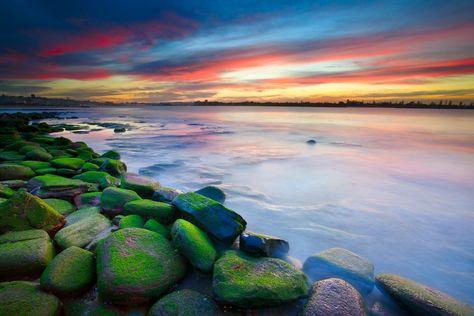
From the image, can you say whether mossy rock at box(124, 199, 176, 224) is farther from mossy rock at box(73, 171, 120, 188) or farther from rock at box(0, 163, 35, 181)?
rock at box(0, 163, 35, 181)

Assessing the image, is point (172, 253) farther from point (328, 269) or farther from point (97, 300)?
point (328, 269)

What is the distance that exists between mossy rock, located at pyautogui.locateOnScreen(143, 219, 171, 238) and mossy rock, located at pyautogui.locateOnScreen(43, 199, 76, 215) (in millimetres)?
1507

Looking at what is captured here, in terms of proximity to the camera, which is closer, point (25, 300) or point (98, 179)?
point (25, 300)

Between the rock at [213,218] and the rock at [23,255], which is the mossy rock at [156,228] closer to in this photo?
the rock at [213,218]

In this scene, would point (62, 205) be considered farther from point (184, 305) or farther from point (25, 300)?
point (184, 305)

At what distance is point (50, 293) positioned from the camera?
225 centimetres

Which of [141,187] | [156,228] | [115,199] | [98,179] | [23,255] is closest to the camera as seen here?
[23,255]

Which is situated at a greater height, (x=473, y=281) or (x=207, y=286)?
(x=207, y=286)

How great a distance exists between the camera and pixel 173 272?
8.38 ft

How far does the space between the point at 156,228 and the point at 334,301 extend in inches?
80.5

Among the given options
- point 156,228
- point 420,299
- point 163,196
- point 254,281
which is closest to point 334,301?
point 254,281

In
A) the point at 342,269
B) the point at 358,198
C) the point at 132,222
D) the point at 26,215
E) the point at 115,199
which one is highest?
the point at 26,215

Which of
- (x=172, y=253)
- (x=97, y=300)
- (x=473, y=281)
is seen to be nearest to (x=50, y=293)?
(x=97, y=300)

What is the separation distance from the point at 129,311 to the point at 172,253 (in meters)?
0.63
